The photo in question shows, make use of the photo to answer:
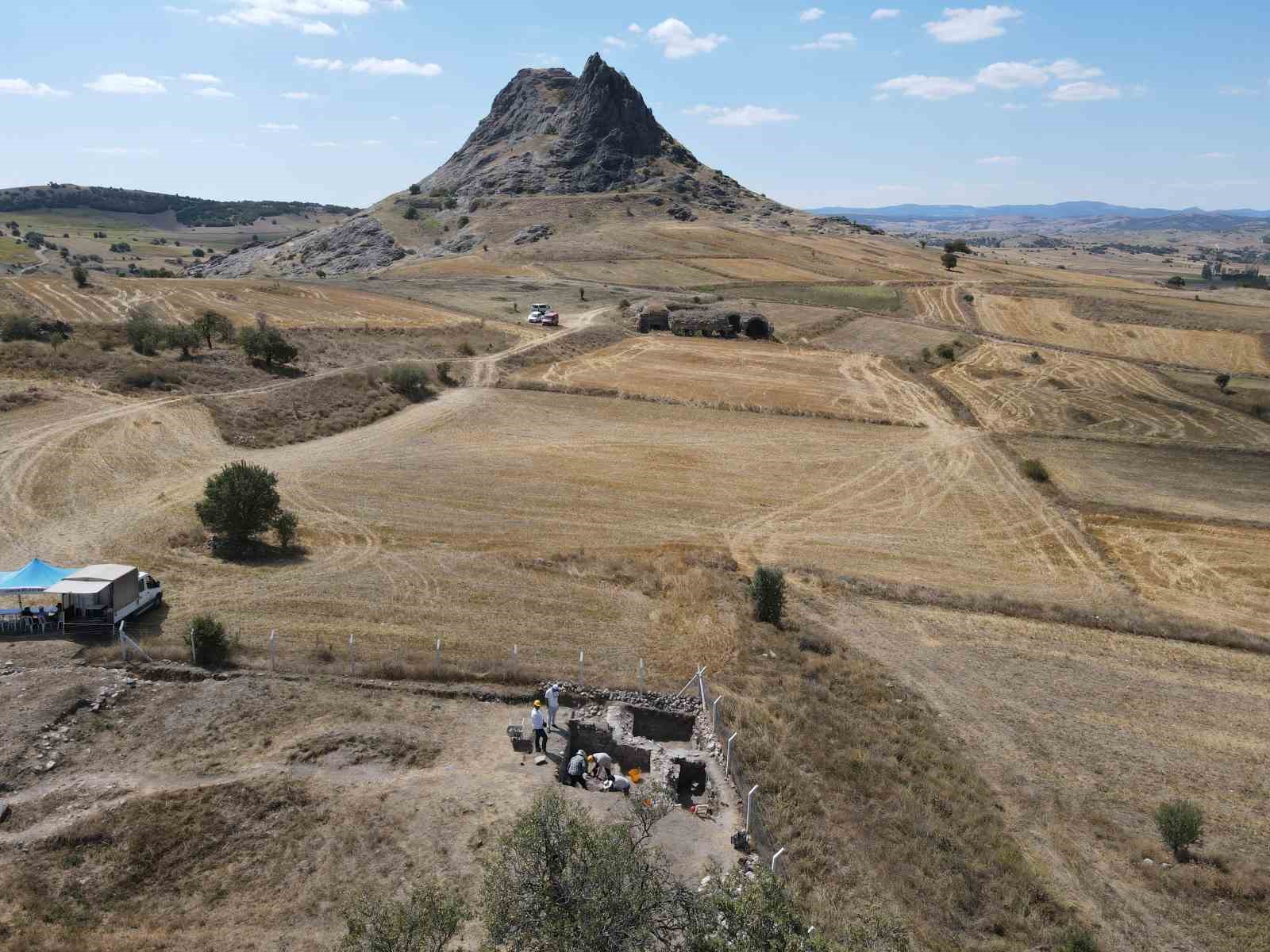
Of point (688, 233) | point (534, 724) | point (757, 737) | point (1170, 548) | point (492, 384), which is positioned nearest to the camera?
point (534, 724)

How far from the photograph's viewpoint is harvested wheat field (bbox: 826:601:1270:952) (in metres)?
15.6

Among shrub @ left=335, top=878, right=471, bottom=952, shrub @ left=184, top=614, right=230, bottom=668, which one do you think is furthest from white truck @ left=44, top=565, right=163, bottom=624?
shrub @ left=335, top=878, right=471, bottom=952

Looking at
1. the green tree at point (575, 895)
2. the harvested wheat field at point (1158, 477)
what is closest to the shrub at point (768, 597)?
the green tree at point (575, 895)

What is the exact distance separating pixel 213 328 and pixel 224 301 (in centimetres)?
1726

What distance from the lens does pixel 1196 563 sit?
105 feet

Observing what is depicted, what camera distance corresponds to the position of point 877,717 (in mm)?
20734

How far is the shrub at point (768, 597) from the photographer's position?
25562mm

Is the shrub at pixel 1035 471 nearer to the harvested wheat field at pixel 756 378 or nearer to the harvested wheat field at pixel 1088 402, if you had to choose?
the harvested wheat field at pixel 1088 402

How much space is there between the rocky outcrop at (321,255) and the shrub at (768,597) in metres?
121

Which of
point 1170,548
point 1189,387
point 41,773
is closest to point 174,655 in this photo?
point 41,773

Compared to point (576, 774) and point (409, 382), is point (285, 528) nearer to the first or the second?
point (576, 774)

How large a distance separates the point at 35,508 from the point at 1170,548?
4461 centimetres

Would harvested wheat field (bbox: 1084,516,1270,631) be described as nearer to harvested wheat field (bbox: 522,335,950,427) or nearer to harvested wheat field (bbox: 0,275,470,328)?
harvested wheat field (bbox: 522,335,950,427)

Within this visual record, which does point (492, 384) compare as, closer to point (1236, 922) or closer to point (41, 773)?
point (41, 773)
